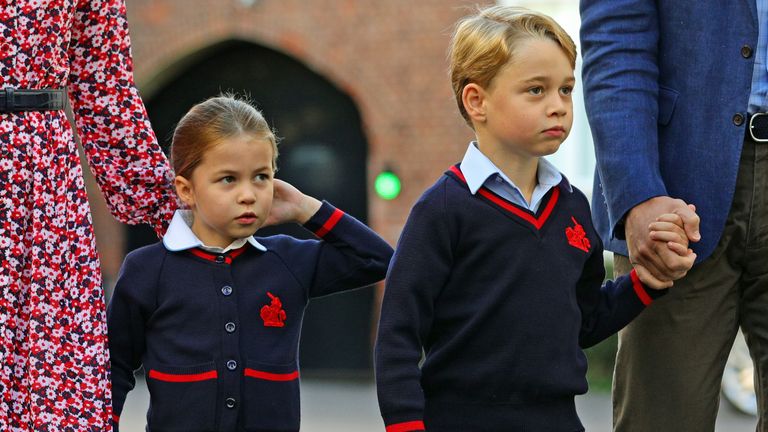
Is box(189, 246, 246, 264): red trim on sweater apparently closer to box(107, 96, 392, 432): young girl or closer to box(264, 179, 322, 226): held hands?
box(107, 96, 392, 432): young girl

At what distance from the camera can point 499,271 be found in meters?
3.11

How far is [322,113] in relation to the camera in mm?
12172

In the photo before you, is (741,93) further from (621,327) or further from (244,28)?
(244,28)

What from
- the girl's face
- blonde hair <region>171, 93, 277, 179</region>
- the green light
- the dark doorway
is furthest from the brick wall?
the girl's face

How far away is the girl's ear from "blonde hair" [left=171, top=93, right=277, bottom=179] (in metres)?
0.02

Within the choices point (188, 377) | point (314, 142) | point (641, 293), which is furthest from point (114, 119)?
point (314, 142)

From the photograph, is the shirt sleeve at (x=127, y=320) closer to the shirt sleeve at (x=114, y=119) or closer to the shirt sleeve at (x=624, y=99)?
the shirt sleeve at (x=114, y=119)

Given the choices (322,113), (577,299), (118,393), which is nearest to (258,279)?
(118,393)

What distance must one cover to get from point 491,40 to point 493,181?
35 cm

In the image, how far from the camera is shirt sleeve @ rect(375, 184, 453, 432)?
3.01 m

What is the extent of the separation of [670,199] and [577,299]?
0.37m

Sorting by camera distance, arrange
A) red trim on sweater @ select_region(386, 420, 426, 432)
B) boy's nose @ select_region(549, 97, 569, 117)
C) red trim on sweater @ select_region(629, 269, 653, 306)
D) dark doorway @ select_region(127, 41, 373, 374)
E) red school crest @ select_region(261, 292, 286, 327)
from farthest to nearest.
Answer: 1. dark doorway @ select_region(127, 41, 373, 374)
2. red school crest @ select_region(261, 292, 286, 327)
3. red trim on sweater @ select_region(629, 269, 653, 306)
4. boy's nose @ select_region(549, 97, 569, 117)
5. red trim on sweater @ select_region(386, 420, 426, 432)

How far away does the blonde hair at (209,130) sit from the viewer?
3.39m

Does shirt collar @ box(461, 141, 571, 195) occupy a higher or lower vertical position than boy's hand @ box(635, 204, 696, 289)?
higher
